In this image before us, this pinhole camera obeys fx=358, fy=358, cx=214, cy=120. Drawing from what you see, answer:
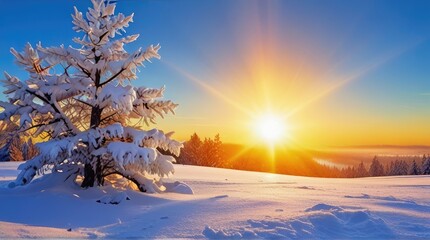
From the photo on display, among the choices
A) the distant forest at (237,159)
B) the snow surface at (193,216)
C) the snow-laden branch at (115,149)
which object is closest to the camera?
the snow surface at (193,216)

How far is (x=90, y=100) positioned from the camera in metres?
10.4

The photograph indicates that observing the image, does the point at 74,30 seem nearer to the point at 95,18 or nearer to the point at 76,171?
the point at 95,18

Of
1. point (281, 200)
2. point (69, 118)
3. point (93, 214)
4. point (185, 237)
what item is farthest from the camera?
point (69, 118)

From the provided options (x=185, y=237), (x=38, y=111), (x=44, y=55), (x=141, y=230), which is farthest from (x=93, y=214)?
(x=44, y=55)

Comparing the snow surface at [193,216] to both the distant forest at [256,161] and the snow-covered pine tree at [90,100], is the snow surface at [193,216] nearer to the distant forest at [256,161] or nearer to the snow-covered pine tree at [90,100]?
the snow-covered pine tree at [90,100]

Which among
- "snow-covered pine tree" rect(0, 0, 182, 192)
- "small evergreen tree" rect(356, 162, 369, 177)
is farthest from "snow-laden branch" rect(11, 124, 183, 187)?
"small evergreen tree" rect(356, 162, 369, 177)

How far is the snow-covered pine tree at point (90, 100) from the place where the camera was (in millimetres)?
9750

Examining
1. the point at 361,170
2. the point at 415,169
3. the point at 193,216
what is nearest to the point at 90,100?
the point at 193,216

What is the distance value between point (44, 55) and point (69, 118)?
79.3 inches

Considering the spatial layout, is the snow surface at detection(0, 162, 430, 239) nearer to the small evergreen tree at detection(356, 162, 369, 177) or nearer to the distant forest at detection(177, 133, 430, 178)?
the distant forest at detection(177, 133, 430, 178)

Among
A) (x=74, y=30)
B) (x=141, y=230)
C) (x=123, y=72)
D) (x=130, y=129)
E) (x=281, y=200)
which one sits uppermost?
(x=74, y=30)

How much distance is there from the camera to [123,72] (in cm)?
1059

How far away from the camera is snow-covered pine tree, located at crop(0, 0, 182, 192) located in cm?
975

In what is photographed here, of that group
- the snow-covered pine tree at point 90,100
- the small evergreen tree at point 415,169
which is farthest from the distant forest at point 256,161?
the snow-covered pine tree at point 90,100
